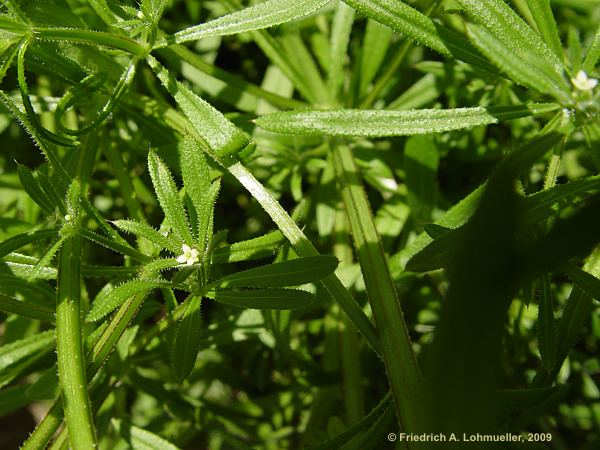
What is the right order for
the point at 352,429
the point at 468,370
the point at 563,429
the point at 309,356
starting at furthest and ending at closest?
the point at 563,429
the point at 309,356
the point at 352,429
the point at 468,370

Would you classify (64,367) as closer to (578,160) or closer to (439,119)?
(439,119)

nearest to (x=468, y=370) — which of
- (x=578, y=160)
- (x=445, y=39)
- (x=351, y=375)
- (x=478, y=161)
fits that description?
(x=445, y=39)

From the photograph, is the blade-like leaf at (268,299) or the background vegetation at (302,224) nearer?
the background vegetation at (302,224)

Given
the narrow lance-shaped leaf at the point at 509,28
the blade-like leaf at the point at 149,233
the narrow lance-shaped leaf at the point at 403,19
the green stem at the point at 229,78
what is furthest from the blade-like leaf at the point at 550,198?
the green stem at the point at 229,78

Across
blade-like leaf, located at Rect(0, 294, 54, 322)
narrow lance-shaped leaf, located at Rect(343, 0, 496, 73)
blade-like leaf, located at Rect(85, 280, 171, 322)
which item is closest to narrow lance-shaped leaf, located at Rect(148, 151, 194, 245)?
blade-like leaf, located at Rect(85, 280, 171, 322)

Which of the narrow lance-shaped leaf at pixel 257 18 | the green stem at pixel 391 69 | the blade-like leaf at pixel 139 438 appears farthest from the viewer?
the green stem at pixel 391 69

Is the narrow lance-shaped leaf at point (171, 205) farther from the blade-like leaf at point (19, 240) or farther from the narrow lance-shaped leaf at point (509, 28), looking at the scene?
the narrow lance-shaped leaf at point (509, 28)

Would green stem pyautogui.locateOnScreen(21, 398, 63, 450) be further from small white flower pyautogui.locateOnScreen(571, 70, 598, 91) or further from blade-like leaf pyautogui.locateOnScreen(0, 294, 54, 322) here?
small white flower pyautogui.locateOnScreen(571, 70, 598, 91)

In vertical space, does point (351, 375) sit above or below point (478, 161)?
below
